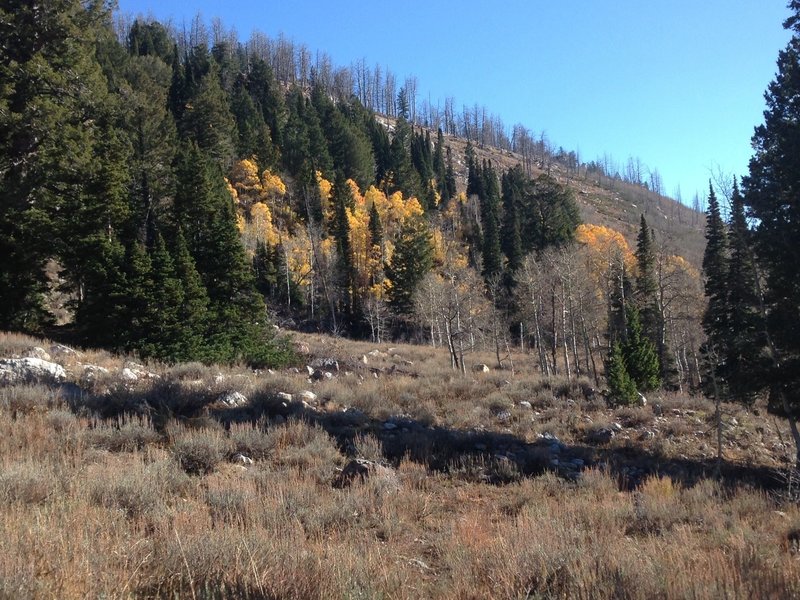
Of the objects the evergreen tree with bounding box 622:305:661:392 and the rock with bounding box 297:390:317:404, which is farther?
the evergreen tree with bounding box 622:305:661:392

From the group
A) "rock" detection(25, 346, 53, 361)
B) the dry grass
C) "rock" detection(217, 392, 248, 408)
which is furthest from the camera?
"rock" detection(25, 346, 53, 361)

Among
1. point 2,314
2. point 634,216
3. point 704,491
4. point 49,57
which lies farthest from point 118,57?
point 634,216

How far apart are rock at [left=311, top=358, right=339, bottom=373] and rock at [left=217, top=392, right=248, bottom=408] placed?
11.2m

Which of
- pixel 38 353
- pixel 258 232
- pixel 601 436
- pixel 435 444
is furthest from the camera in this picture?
pixel 258 232

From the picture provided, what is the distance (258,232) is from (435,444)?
4499 cm

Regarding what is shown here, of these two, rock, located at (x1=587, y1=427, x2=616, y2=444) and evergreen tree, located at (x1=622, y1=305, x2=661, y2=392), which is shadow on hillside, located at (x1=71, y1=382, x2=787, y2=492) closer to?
rock, located at (x1=587, y1=427, x2=616, y2=444)

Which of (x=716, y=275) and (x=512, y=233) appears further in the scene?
(x=512, y=233)

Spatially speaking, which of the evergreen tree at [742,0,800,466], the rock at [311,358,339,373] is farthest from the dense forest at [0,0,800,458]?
the rock at [311,358,339,373]

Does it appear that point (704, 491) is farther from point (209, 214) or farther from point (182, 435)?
point (209, 214)

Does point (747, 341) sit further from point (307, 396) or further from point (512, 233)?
point (512, 233)

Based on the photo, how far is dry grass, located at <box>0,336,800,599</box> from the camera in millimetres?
3701

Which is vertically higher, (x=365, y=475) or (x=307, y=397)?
(x=307, y=397)

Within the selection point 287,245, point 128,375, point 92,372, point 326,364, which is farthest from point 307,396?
point 287,245

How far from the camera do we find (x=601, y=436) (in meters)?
14.0
